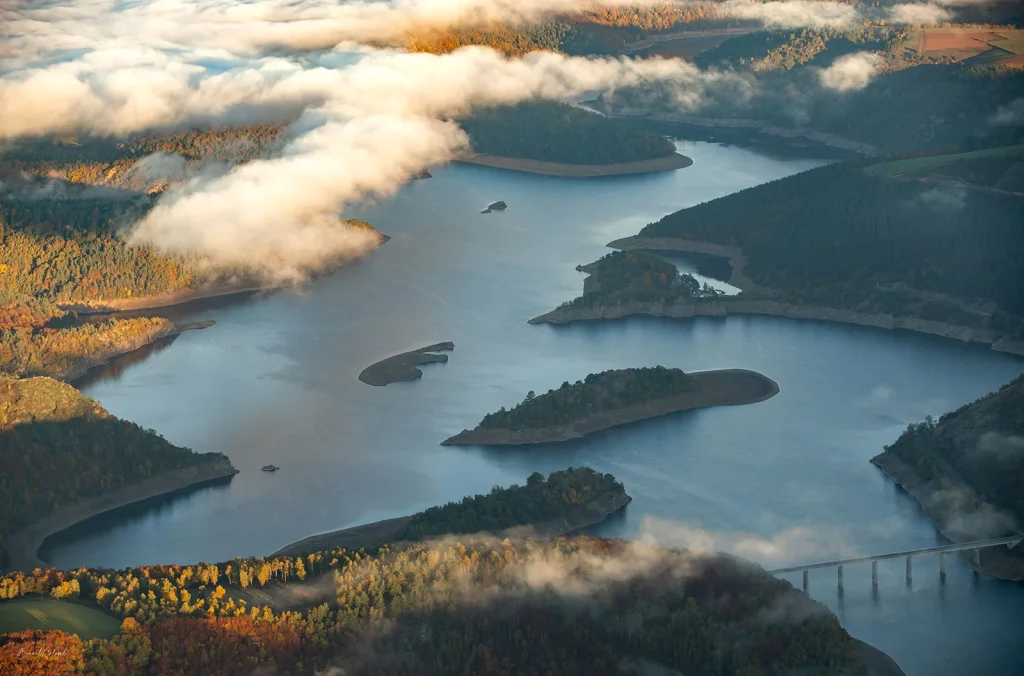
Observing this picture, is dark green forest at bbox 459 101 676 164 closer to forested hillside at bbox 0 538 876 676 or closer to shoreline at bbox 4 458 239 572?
shoreline at bbox 4 458 239 572

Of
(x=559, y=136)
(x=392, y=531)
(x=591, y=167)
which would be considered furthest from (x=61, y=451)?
(x=559, y=136)

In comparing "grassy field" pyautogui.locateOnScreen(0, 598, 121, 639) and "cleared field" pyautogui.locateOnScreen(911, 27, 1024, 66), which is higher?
"grassy field" pyautogui.locateOnScreen(0, 598, 121, 639)

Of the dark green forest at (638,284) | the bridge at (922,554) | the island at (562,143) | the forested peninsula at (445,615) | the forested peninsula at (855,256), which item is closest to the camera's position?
the forested peninsula at (445,615)

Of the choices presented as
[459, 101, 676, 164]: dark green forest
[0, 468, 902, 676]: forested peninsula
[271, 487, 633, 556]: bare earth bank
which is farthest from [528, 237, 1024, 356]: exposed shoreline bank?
[459, 101, 676, 164]: dark green forest

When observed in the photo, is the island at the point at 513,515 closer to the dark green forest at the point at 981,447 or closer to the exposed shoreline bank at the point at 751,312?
the dark green forest at the point at 981,447

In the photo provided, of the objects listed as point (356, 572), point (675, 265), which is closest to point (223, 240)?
point (675, 265)

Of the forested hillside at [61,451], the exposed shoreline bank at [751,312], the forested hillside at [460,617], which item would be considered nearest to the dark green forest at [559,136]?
the exposed shoreline bank at [751,312]

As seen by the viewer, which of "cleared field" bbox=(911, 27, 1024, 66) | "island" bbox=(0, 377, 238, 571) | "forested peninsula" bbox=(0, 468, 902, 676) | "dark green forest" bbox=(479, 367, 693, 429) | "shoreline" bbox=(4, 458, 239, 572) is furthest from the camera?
"cleared field" bbox=(911, 27, 1024, 66)
